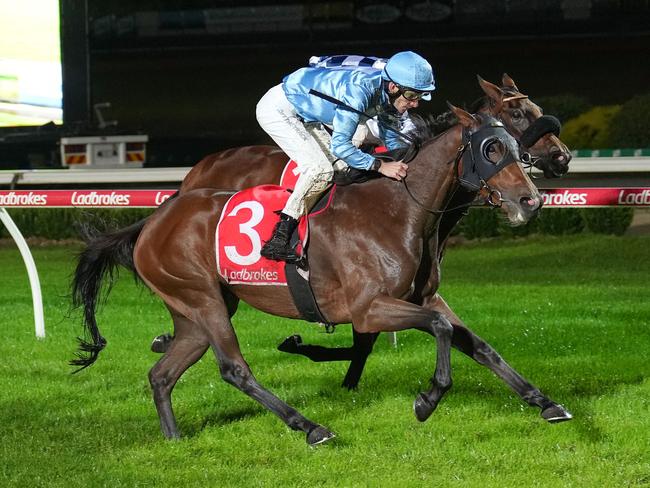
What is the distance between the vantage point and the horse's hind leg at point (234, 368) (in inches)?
183

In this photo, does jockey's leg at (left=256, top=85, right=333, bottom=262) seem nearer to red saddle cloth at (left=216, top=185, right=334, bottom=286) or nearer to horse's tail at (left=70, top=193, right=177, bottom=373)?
red saddle cloth at (left=216, top=185, right=334, bottom=286)

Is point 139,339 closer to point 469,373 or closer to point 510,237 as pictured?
point 469,373

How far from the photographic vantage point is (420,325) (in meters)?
4.45

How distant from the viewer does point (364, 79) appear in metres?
4.67

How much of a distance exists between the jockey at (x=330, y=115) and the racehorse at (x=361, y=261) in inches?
4.9

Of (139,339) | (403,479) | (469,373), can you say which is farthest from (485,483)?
(139,339)

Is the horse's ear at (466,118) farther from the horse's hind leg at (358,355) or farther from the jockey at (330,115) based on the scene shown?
the horse's hind leg at (358,355)

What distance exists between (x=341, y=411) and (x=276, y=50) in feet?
38.3

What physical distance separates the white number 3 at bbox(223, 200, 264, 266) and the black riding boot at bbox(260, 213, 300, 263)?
118 millimetres

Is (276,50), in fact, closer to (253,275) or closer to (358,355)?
(358,355)

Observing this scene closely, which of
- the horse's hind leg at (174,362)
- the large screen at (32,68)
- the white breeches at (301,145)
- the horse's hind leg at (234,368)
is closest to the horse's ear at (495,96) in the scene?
the white breeches at (301,145)

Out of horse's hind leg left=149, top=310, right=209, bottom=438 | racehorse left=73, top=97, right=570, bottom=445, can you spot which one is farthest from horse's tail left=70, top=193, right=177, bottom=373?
horse's hind leg left=149, top=310, right=209, bottom=438

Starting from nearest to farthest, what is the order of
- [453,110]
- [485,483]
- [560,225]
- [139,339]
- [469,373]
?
[485,483]
[453,110]
[469,373]
[139,339]
[560,225]

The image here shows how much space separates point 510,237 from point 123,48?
7013mm
